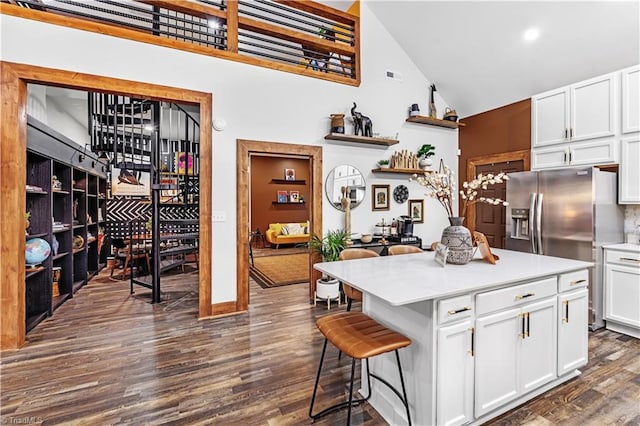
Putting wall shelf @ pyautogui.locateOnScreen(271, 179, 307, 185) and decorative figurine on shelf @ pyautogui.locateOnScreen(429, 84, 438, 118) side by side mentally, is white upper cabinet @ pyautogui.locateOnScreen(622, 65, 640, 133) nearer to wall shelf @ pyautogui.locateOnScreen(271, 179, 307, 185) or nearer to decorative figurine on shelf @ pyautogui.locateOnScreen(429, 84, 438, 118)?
decorative figurine on shelf @ pyautogui.locateOnScreen(429, 84, 438, 118)

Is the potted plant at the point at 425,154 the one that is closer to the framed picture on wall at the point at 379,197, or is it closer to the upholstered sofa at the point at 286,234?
the framed picture on wall at the point at 379,197

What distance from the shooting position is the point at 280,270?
592 cm

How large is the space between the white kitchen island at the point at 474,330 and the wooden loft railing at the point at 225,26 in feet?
9.63

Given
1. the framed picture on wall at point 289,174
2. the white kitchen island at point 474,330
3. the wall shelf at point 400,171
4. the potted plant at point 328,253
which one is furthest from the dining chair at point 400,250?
the framed picture on wall at point 289,174

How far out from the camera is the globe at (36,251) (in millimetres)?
3107

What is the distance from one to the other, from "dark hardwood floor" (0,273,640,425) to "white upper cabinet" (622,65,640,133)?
2.14 metres

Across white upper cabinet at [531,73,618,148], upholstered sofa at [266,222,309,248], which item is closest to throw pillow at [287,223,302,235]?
upholstered sofa at [266,222,309,248]

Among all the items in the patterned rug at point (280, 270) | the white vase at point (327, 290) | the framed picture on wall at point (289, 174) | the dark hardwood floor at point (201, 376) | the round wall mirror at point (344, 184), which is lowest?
the dark hardwood floor at point (201, 376)

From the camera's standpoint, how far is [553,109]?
12.8 ft

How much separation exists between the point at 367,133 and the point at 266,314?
279cm

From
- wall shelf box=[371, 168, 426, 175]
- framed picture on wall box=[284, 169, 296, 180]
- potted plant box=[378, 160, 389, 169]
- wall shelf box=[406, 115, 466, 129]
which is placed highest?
wall shelf box=[406, 115, 466, 129]

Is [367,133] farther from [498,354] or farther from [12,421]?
[12,421]

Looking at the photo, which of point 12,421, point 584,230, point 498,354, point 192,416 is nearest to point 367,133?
point 584,230

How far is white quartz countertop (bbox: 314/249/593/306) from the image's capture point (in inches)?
61.9
